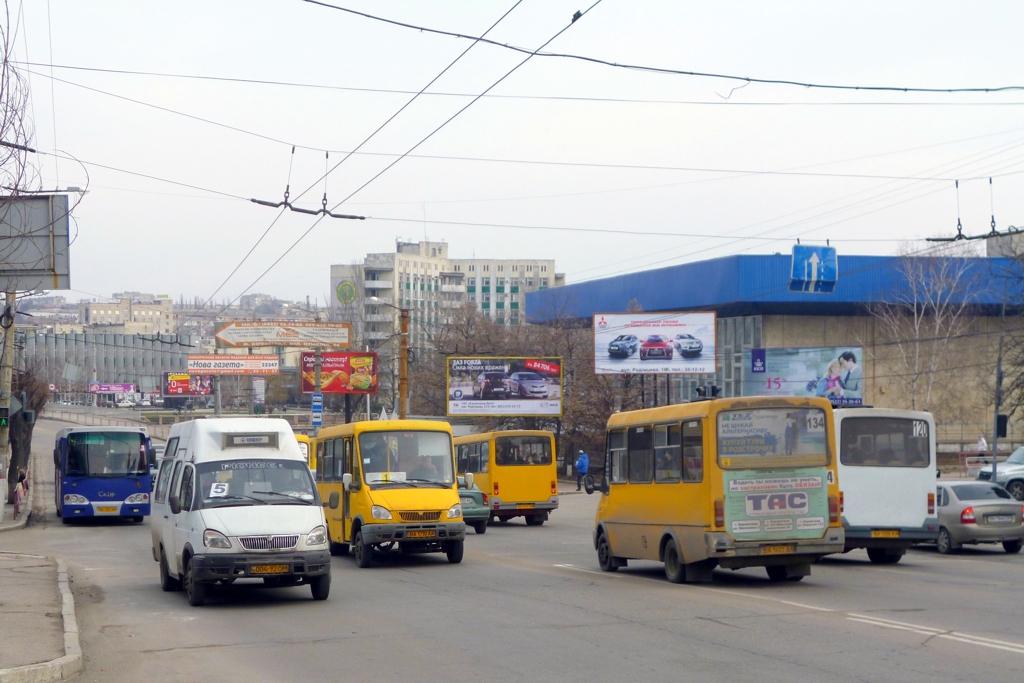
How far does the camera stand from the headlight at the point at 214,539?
13008 millimetres

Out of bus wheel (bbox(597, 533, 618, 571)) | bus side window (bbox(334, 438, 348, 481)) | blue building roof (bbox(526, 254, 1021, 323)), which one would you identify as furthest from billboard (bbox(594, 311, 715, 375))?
bus wheel (bbox(597, 533, 618, 571))

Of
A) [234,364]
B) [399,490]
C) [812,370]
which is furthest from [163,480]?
[234,364]

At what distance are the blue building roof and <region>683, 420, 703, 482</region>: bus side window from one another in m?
49.3

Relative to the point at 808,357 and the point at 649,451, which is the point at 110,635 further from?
the point at 808,357

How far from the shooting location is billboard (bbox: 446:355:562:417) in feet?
166

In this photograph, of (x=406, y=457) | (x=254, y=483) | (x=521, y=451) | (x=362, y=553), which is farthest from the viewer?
(x=521, y=451)

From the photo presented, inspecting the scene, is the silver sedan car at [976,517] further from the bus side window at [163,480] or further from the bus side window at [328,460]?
the bus side window at [163,480]

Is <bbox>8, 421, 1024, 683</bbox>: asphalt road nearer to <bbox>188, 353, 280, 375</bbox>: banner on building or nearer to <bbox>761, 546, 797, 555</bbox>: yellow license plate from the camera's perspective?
<bbox>761, 546, 797, 555</bbox>: yellow license plate

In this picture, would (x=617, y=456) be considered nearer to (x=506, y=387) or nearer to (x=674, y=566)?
(x=674, y=566)

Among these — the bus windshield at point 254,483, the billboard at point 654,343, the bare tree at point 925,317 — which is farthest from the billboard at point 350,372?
the bus windshield at point 254,483

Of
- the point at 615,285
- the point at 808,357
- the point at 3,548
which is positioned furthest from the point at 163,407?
the point at 3,548

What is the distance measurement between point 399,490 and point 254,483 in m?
5.10

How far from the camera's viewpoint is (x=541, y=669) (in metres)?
9.16

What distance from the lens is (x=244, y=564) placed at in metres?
13.0
